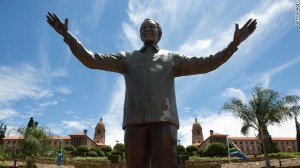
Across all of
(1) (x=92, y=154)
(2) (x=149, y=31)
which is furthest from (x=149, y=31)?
(1) (x=92, y=154)

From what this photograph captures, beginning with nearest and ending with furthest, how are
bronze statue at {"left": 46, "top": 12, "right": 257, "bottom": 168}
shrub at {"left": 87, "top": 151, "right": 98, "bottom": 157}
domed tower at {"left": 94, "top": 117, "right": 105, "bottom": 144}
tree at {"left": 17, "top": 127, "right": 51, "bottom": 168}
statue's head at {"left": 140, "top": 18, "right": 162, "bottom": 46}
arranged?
1. bronze statue at {"left": 46, "top": 12, "right": 257, "bottom": 168}
2. statue's head at {"left": 140, "top": 18, "right": 162, "bottom": 46}
3. tree at {"left": 17, "top": 127, "right": 51, "bottom": 168}
4. shrub at {"left": 87, "top": 151, "right": 98, "bottom": 157}
5. domed tower at {"left": 94, "top": 117, "right": 105, "bottom": 144}

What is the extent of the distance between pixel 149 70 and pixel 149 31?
553 mm

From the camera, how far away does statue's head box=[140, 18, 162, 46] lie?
343 centimetres

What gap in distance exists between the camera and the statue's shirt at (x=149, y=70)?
2.98m

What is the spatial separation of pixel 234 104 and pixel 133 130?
22857 millimetres

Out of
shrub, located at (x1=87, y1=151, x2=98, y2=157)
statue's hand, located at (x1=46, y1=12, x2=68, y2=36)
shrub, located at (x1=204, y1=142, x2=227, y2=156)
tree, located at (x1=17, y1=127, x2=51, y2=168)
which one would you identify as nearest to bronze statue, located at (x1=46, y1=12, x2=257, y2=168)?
statue's hand, located at (x1=46, y1=12, x2=68, y2=36)

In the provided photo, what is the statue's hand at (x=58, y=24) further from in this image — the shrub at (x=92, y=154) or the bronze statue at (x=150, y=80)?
the shrub at (x=92, y=154)

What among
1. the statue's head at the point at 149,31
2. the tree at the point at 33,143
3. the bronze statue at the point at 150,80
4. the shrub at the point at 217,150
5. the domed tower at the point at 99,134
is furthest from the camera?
the domed tower at the point at 99,134

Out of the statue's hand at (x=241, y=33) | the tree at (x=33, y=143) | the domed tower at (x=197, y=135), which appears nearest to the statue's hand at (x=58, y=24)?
the statue's hand at (x=241, y=33)

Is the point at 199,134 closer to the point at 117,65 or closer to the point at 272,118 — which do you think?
the point at 272,118

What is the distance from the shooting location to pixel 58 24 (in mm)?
3215

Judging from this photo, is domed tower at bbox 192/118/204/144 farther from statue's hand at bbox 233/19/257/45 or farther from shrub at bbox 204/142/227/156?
statue's hand at bbox 233/19/257/45

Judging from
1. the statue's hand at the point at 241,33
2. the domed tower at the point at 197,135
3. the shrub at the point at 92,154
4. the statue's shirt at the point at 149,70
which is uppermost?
the domed tower at the point at 197,135

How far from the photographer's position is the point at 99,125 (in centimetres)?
11175
